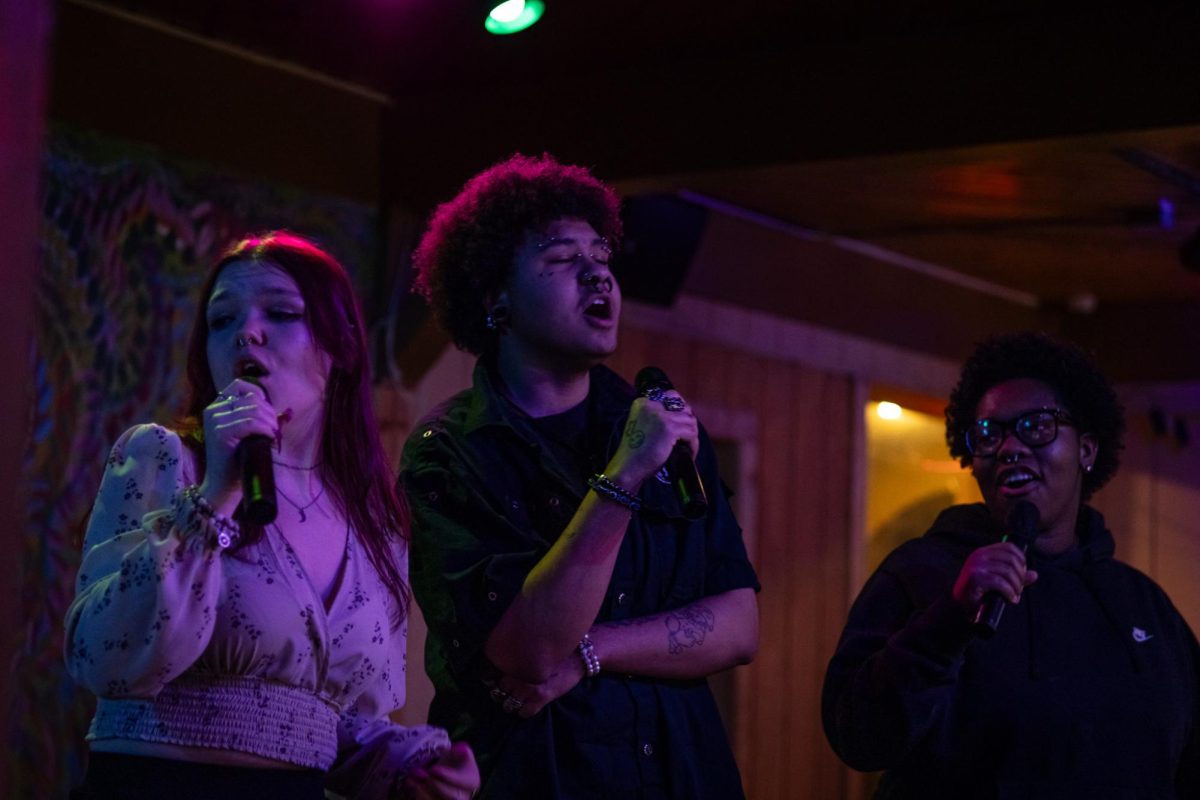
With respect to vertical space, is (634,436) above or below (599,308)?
below

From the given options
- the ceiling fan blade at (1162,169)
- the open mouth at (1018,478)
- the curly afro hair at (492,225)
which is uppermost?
the ceiling fan blade at (1162,169)

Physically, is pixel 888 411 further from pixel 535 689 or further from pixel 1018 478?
pixel 535 689

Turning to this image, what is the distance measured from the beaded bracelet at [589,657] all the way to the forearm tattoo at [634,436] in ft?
1.07

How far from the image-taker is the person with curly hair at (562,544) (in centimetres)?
224

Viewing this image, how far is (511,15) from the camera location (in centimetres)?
369

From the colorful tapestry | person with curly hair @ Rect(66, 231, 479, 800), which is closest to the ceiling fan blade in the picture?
the colorful tapestry

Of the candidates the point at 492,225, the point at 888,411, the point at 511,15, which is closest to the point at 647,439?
the point at 492,225

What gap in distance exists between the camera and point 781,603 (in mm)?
6438

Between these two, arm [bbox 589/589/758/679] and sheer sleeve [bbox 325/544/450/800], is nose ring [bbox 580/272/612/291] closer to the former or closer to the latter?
arm [bbox 589/589/758/679]

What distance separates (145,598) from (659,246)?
394cm

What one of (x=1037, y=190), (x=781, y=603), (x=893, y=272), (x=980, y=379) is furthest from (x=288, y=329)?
(x=893, y=272)

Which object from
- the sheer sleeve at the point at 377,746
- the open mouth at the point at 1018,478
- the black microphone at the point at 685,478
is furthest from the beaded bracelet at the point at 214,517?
the open mouth at the point at 1018,478

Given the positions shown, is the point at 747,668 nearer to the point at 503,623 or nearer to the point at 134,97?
the point at 134,97

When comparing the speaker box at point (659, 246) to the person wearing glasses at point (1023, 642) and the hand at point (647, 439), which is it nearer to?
the person wearing glasses at point (1023, 642)
